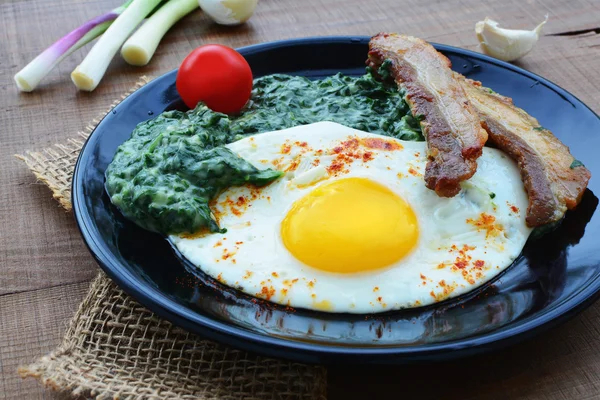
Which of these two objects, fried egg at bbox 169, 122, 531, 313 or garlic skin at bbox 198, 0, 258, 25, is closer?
fried egg at bbox 169, 122, 531, 313

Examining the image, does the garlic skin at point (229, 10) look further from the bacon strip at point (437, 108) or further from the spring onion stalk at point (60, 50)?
the bacon strip at point (437, 108)

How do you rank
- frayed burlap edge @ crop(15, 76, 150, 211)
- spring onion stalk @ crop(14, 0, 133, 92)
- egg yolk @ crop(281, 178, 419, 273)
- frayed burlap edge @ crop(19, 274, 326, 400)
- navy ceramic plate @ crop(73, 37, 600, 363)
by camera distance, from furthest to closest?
spring onion stalk @ crop(14, 0, 133, 92), frayed burlap edge @ crop(15, 76, 150, 211), egg yolk @ crop(281, 178, 419, 273), frayed burlap edge @ crop(19, 274, 326, 400), navy ceramic plate @ crop(73, 37, 600, 363)

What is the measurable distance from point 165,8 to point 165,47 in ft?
1.32

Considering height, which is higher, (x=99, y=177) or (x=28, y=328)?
(x=99, y=177)

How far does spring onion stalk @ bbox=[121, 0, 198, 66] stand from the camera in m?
5.78

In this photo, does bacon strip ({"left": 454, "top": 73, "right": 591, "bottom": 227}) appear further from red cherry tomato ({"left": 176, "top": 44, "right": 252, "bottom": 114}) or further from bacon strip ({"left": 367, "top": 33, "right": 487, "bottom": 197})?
red cherry tomato ({"left": 176, "top": 44, "right": 252, "bottom": 114})

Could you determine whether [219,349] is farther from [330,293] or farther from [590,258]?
[590,258]

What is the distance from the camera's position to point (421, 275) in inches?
128

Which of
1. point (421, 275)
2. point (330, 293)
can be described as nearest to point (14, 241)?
point (330, 293)

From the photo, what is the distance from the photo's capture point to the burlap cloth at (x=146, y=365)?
304cm

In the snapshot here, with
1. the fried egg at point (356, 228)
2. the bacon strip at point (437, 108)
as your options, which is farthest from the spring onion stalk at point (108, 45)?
the bacon strip at point (437, 108)

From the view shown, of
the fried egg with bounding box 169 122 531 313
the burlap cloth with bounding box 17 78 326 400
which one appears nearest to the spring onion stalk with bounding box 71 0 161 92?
the fried egg with bounding box 169 122 531 313

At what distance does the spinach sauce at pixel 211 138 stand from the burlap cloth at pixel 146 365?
20.0 inches

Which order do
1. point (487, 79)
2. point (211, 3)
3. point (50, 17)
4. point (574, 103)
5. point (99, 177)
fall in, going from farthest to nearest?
point (50, 17) < point (211, 3) < point (487, 79) < point (574, 103) < point (99, 177)
